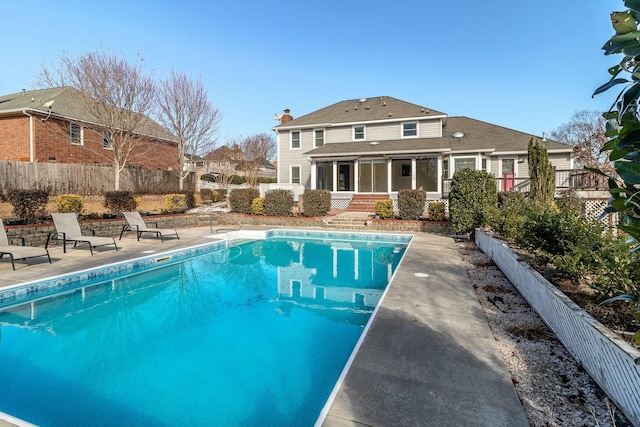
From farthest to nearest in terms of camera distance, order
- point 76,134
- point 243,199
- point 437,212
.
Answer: point 76,134 → point 243,199 → point 437,212

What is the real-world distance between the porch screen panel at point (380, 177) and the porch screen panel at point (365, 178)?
0.30 m

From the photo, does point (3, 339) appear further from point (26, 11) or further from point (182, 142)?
point (182, 142)

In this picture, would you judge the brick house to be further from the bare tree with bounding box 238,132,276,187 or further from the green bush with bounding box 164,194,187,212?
the bare tree with bounding box 238,132,276,187

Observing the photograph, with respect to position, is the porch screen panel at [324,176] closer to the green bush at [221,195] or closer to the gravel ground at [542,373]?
the green bush at [221,195]

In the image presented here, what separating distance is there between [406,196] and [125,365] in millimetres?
14032

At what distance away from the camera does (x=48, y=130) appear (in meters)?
20.1

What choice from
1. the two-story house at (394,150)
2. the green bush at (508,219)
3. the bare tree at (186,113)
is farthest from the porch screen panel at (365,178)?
the bare tree at (186,113)

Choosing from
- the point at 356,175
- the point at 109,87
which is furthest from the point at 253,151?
the point at 109,87

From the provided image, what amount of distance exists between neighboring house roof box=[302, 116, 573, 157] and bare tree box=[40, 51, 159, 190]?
415 inches

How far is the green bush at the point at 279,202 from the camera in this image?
61.2 ft

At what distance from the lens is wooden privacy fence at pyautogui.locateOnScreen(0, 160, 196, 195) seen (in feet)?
52.4

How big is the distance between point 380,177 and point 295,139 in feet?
25.1

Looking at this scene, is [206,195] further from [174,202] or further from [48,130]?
[48,130]

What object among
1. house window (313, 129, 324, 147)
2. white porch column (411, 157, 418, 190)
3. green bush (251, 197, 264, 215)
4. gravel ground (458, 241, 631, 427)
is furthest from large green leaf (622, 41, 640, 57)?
house window (313, 129, 324, 147)
